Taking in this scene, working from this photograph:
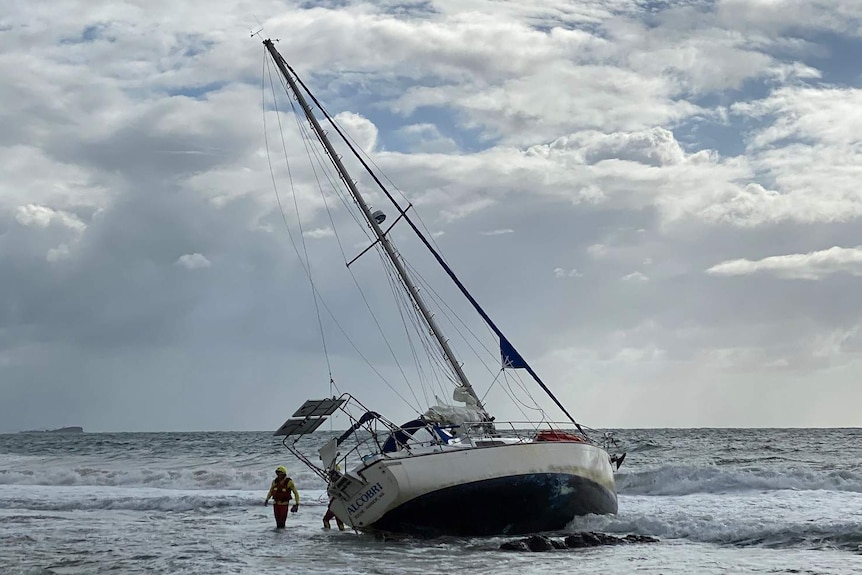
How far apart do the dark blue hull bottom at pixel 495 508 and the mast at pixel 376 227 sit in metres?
3.60

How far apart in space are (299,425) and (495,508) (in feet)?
16.0

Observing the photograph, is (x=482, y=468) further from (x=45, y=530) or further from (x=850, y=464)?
(x=850, y=464)

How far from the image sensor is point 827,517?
899 inches

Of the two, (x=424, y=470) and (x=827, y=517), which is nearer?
(x=424, y=470)

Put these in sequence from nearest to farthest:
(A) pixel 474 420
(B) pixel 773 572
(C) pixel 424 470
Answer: (B) pixel 773 572 < (C) pixel 424 470 < (A) pixel 474 420

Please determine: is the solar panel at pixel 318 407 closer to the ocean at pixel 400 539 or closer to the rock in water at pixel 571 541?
the ocean at pixel 400 539

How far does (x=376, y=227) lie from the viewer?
24500 millimetres

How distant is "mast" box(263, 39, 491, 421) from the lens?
2364 centimetres

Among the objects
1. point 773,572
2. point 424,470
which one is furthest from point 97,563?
point 773,572

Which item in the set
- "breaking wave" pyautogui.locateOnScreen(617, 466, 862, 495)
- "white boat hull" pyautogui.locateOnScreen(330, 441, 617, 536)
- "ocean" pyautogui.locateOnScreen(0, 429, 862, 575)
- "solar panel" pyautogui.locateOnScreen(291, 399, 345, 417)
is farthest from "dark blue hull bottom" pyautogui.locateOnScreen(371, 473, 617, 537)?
"breaking wave" pyautogui.locateOnScreen(617, 466, 862, 495)

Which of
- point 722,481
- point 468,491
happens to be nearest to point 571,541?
point 468,491

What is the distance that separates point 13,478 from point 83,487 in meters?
7.27

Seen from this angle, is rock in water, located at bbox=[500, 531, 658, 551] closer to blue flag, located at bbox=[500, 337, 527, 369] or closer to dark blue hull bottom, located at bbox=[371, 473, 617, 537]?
dark blue hull bottom, located at bbox=[371, 473, 617, 537]

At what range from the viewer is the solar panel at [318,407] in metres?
20.8
